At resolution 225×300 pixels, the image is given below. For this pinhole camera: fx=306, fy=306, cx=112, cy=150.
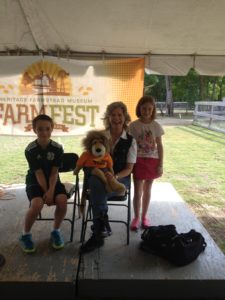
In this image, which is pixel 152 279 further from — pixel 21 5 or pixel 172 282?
pixel 21 5

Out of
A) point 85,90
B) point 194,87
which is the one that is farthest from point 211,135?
point 194,87

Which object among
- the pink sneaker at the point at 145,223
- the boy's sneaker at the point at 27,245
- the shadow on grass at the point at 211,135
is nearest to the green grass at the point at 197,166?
the shadow on grass at the point at 211,135

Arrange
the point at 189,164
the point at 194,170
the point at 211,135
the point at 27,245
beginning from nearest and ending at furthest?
the point at 27,245 → the point at 194,170 → the point at 189,164 → the point at 211,135

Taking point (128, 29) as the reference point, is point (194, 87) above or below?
above

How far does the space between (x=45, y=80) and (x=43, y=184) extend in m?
2.24

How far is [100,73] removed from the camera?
15.1ft

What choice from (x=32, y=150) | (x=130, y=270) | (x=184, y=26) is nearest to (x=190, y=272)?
(x=130, y=270)

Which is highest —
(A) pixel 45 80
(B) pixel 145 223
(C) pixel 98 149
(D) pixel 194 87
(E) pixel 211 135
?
(D) pixel 194 87

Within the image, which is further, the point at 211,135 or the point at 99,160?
the point at 211,135

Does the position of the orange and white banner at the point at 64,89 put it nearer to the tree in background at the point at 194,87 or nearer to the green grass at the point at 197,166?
the green grass at the point at 197,166

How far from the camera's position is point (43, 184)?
2785mm

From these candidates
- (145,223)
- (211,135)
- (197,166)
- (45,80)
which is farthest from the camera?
(211,135)

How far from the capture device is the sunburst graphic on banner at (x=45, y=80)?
14.7ft

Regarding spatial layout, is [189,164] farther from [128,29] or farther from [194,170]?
[128,29]
